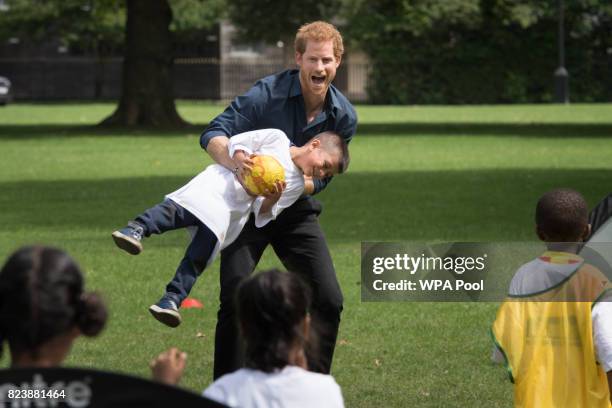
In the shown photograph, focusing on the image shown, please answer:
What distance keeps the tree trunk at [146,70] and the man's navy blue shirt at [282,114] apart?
30.4 meters

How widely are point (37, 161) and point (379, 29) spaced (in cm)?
3566

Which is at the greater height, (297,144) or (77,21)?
(297,144)

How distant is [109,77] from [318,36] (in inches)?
2661

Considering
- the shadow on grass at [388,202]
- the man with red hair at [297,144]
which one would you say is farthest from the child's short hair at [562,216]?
the shadow on grass at [388,202]

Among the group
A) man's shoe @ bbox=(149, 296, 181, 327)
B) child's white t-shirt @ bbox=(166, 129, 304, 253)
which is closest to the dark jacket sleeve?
child's white t-shirt @ bbox=(166, 129, 304, 253)

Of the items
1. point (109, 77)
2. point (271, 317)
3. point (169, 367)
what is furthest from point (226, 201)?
point (109, 77)

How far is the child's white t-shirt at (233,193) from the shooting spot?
6.10 metres

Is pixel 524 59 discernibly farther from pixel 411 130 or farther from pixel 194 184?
pixel 194 184

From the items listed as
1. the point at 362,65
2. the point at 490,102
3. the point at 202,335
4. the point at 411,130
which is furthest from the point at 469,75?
the point at 202,335

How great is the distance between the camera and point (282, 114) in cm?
638

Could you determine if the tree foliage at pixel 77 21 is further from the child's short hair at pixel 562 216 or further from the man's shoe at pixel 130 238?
the child's short hair at pixel 562 216

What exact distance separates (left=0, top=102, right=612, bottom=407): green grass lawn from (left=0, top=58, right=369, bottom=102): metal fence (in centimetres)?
2996

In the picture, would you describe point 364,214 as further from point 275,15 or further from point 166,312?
point 275,15

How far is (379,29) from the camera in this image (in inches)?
2330
